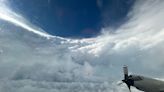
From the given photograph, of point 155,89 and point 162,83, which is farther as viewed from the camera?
point 162,83

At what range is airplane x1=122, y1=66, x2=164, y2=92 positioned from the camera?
150 m

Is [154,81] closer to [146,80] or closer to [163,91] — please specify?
[146,80]

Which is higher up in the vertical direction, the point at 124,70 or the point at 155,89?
the point at 124,70

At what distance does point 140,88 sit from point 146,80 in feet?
45.0

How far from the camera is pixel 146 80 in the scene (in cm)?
16500

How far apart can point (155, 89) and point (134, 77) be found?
838 inches

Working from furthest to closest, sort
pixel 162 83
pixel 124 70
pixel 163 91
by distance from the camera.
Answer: pixel 124 70
pixel 162 83
pixel 163 91

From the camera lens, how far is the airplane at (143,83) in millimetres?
150062

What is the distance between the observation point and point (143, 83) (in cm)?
15962

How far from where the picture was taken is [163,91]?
145 meters

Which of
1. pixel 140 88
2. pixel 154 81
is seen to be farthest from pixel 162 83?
pixel 140 88

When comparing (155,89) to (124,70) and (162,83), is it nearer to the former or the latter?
(162,83)

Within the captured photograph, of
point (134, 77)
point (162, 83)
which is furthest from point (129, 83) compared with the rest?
point (162, 83)

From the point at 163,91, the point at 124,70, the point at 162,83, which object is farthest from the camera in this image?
the point at 124,70
